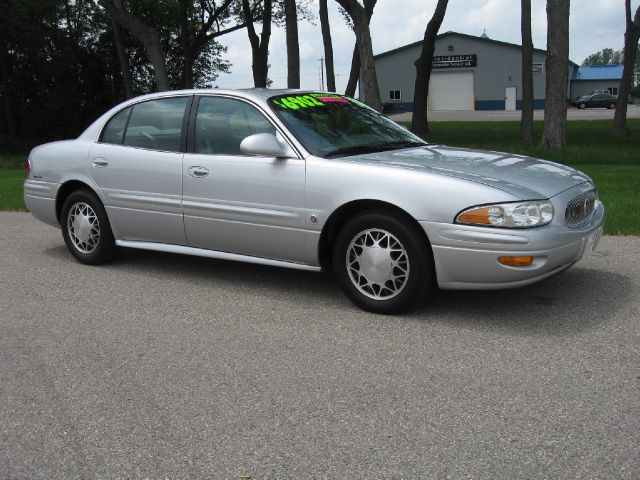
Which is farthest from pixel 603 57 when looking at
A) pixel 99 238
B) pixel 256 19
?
pixel 99 238

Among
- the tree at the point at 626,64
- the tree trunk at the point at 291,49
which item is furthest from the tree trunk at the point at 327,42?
the tree at the point at 626,64

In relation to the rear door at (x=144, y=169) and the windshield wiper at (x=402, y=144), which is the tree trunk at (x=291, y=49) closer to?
the rear door at (x=144, y=169)

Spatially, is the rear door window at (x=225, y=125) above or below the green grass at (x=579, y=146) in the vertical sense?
above

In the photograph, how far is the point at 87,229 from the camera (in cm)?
670

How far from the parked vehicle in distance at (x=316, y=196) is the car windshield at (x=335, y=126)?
0.05 ft

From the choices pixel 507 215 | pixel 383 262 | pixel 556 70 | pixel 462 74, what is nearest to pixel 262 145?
pixel 383 262

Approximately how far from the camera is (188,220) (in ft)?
19.3

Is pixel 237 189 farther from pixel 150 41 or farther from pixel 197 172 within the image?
pixel 150 41

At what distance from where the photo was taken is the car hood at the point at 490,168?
476cm

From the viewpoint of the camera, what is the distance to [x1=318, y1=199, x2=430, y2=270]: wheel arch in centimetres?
489

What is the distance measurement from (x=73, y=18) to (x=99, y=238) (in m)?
Answer: 35.0

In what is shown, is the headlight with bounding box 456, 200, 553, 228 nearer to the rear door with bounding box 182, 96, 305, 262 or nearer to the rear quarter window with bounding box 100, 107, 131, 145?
the rear door with bounding box 182, 96, 305, 262

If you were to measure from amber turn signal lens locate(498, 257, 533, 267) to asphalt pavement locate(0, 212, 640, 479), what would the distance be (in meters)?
0.41

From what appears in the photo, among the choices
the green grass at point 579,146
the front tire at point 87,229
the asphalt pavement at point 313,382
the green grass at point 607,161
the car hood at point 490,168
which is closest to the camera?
the asphalt pavement at point 313,382
